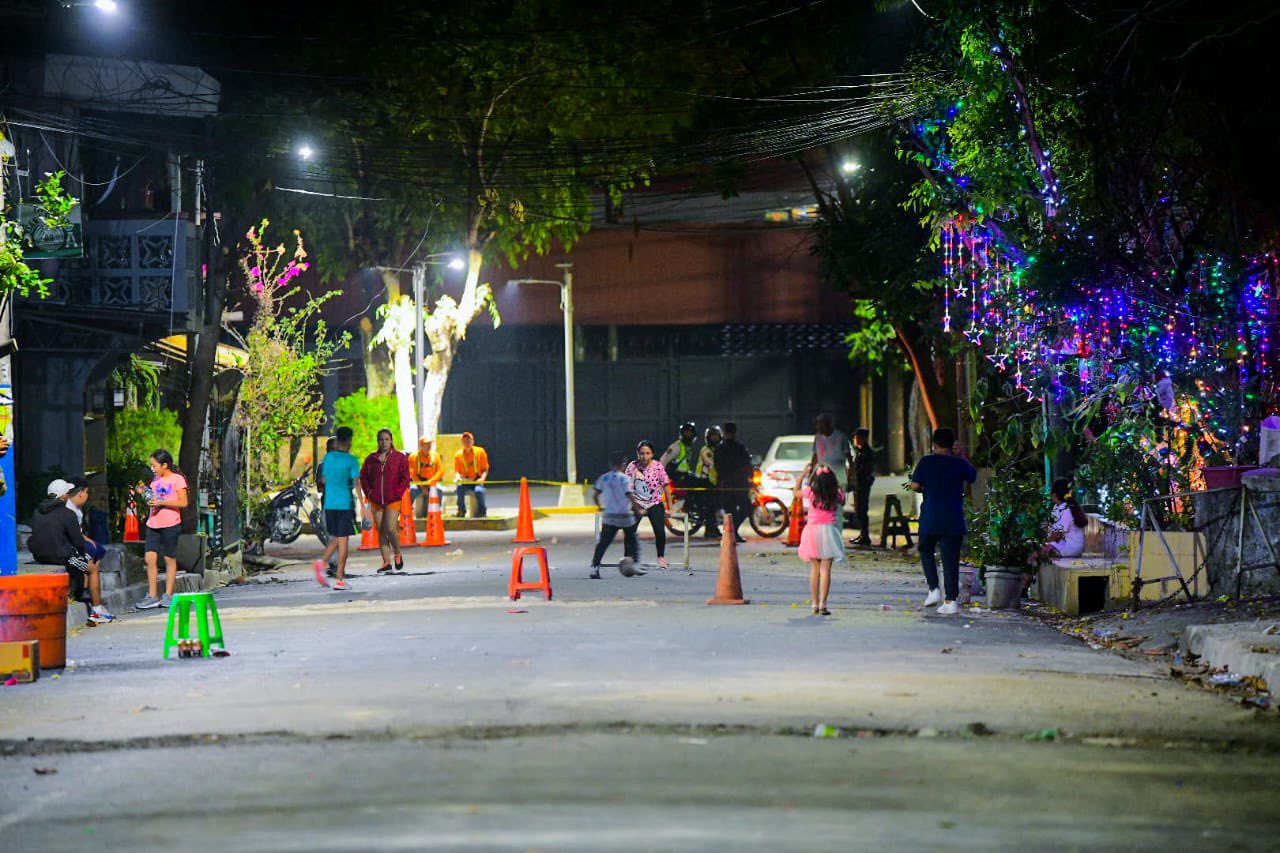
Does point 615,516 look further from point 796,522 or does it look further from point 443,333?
point 443,333

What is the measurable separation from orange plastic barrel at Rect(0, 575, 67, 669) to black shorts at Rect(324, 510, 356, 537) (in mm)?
8178

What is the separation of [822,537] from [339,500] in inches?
302

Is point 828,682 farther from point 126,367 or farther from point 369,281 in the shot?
point 369,281

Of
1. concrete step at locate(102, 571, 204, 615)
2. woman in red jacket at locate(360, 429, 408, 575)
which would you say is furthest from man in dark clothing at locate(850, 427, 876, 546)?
concrete step at locate(102, 571, 204, 615)

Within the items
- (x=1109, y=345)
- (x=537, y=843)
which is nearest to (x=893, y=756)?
(x=537, y=843)

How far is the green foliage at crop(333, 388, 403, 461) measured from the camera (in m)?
40.3

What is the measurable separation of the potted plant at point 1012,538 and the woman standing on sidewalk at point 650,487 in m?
5.28

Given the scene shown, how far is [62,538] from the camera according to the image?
1858 centimetres

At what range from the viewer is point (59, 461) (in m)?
28.2

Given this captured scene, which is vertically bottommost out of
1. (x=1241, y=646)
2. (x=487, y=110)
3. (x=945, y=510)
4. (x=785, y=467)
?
(x=1241, y=646)

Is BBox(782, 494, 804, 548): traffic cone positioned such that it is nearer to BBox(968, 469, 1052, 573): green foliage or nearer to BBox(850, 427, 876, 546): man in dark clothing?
BBox(850, 427, 876, 546): man in dark clothing

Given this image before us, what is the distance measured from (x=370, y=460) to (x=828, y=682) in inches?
514

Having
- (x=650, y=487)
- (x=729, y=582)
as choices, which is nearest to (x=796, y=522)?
(x=650, y=487)

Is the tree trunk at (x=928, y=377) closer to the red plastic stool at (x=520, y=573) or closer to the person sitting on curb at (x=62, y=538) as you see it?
the red plastic stool at (x=520, y=573)
